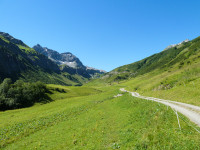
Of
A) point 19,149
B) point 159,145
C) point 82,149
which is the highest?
point 159,145

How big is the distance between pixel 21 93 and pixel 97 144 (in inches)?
3728

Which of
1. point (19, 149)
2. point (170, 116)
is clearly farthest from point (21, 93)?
point (170, 116)

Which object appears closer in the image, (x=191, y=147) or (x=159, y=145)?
(x=191, y=147)

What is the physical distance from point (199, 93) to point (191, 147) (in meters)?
33.0

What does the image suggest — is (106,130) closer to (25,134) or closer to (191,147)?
(191,147)

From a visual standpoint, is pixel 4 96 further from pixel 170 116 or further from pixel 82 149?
pixel 170 116

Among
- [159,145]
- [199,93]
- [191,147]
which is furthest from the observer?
[199,93]

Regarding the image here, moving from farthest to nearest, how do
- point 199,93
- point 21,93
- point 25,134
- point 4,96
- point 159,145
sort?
point 21,93 → point 4,96 → point 199,93 → point 25,134 → point 159,145

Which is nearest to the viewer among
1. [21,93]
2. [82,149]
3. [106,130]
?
[82,149]

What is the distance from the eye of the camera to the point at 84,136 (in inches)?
863

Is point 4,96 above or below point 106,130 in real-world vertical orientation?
above

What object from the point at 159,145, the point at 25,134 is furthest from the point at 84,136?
the point at 25,134

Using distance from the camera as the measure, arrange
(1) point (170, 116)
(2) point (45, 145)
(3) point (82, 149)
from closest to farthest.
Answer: (3) point (82, 149) → (1) point (170, 116) → (2) point (45, 145)

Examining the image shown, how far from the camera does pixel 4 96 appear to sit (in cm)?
7969
